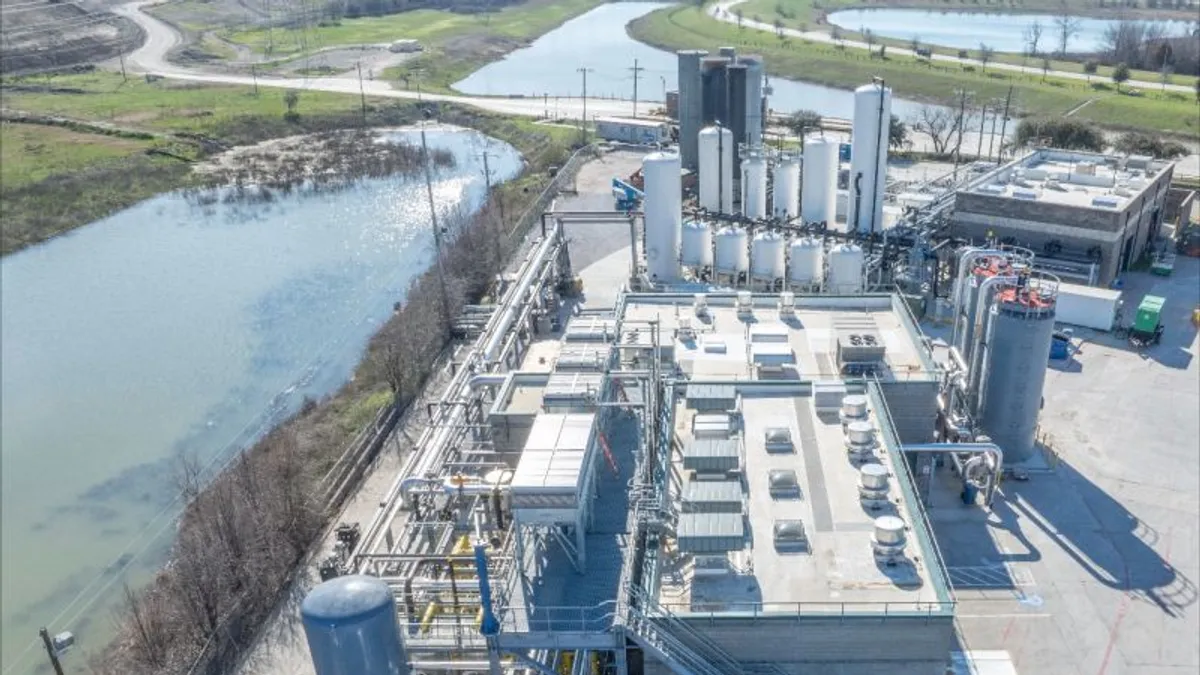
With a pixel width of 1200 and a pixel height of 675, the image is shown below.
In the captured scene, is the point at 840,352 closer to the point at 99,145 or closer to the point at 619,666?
the point at 619,666

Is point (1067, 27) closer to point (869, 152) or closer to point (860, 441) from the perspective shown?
point (869, 152)

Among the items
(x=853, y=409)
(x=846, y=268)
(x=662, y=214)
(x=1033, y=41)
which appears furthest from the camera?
(x=1033, y=41)

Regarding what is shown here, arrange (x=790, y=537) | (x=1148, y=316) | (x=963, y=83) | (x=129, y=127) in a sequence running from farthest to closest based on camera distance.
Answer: (x=963, y=83) < (x=129, y=127) < (x=1148, y=316) < (x=790, y=537)

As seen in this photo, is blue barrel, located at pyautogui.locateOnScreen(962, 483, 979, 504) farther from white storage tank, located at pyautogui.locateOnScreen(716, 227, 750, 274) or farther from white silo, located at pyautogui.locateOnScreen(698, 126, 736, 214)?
white silo, located at pyautogui.locateOnScreen(698, 126, 736, 214)

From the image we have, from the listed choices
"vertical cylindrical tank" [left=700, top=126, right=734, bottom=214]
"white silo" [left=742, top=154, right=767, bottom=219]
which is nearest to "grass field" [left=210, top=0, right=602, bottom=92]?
"vertical cylindrical tank" [left=700, top=126, right=734, bottom=214]

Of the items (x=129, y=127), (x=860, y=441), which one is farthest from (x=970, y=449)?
(x=129, y=127)

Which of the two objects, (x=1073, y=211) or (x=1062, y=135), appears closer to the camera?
(x=1073, y=211)

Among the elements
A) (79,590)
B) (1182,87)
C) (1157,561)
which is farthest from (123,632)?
(1182,87)
